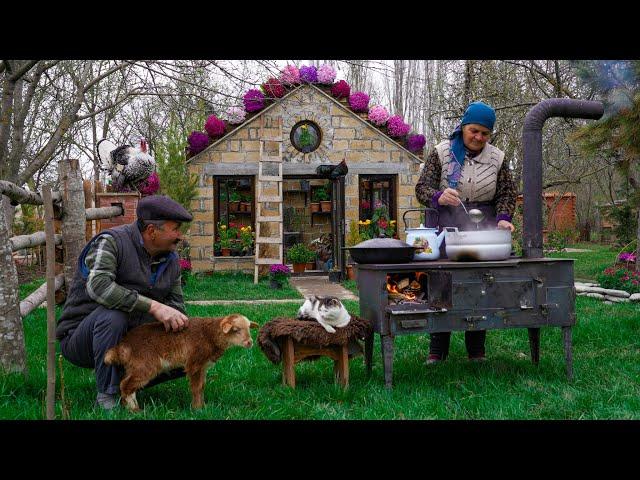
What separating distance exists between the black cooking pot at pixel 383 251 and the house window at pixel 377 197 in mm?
7977

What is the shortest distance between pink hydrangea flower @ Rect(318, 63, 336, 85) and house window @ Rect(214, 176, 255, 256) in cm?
231

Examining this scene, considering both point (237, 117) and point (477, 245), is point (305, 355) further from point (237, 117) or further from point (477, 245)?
point (237, 117)

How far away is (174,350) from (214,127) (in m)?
8.64

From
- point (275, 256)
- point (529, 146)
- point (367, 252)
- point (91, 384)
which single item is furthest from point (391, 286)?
point (275, 256)

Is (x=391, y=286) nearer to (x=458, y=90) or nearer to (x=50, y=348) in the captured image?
(x=50, y=348)

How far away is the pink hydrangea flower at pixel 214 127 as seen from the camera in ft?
37.4

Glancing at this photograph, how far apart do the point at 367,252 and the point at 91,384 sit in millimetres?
1887

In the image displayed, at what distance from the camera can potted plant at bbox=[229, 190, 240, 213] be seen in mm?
12367

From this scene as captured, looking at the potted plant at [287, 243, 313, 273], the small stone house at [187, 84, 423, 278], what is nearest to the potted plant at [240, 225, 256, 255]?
the small stone house at [187, 84, 423, 278]

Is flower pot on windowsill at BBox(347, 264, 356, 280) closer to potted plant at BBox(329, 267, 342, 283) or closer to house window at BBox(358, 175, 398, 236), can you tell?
potted plant at BBox(329, 267, 342, 283)

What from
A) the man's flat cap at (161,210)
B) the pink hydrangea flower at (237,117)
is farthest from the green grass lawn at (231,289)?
the man's flat cap at (161,210)

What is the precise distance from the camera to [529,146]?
4.36 m

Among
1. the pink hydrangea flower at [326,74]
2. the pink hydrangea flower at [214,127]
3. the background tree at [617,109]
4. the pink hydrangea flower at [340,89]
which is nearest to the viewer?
the background tree at [617,109]

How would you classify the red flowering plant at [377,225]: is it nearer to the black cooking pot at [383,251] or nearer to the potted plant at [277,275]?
the potted plant at [277,275]
